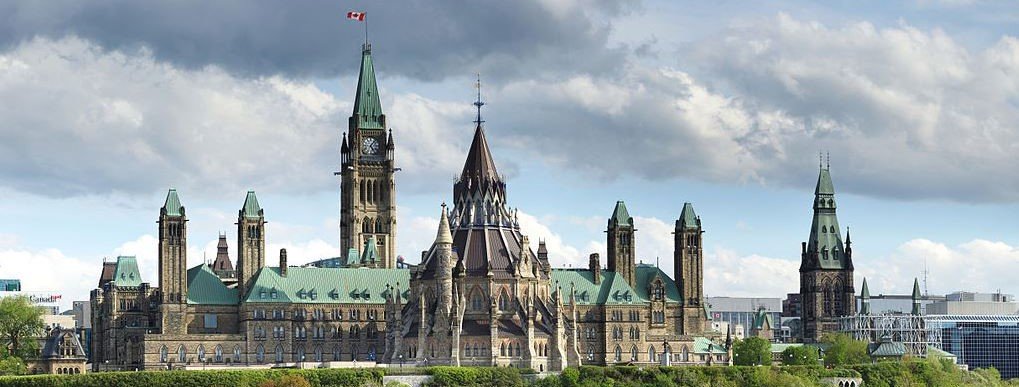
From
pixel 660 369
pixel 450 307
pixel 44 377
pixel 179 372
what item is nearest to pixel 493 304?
pixel 450 307

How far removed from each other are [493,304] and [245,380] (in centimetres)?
2889

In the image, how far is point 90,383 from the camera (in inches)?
7175

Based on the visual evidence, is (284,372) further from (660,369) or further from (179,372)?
(660,369)

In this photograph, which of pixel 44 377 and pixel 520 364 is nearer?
pixel 44 377

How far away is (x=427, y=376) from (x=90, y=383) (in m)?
32.2

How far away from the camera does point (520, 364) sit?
19700cm

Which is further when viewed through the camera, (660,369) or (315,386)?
(660,369)

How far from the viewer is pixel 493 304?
7849 inches

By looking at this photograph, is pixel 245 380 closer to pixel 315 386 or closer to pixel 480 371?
pixel 315 386

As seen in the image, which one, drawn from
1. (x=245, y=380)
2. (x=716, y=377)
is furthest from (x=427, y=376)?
(x=716, y=377)

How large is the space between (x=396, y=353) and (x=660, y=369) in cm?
2734

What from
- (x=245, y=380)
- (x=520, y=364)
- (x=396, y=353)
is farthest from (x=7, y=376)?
(x=520, y=364)

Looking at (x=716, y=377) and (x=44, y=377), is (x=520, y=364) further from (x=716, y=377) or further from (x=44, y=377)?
(x=44, y=377)

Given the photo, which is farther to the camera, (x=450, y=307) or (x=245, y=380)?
(x=450, y=307)
